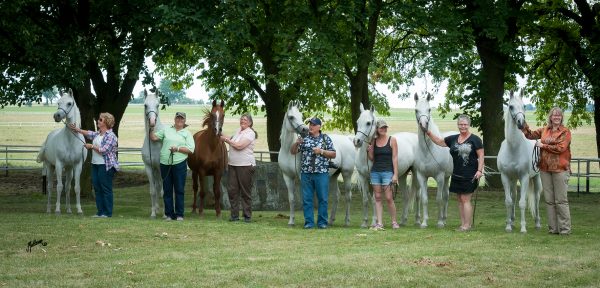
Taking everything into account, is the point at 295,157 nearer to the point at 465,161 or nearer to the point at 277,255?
the point at 465,161

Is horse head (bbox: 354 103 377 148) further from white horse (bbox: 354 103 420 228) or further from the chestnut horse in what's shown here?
the chestnut horse

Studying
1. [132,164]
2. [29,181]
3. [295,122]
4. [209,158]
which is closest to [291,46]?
[209,158]

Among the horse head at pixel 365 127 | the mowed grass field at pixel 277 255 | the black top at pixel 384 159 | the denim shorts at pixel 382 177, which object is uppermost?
the horse head at pixel 365 127

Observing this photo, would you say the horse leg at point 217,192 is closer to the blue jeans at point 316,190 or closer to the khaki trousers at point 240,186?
the khaki trousers at point 240,186

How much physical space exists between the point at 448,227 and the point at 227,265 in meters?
6.17

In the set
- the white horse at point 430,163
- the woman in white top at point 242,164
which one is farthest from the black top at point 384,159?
the woman in white top at point 242,164

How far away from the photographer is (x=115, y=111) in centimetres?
2409

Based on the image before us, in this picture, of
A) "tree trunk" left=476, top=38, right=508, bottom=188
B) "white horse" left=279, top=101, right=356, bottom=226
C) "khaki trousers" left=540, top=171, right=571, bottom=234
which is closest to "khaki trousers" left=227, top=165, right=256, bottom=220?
"white horse" left=279, top=101, right=356, bottom=226

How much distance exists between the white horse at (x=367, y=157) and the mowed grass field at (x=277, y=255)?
2.10ft

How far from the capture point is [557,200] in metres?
14.3

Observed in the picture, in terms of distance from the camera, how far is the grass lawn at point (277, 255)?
9703mm

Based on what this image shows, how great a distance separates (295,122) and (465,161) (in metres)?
2.94

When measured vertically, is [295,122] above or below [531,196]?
above

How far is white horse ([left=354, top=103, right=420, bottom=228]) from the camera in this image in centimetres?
1470
